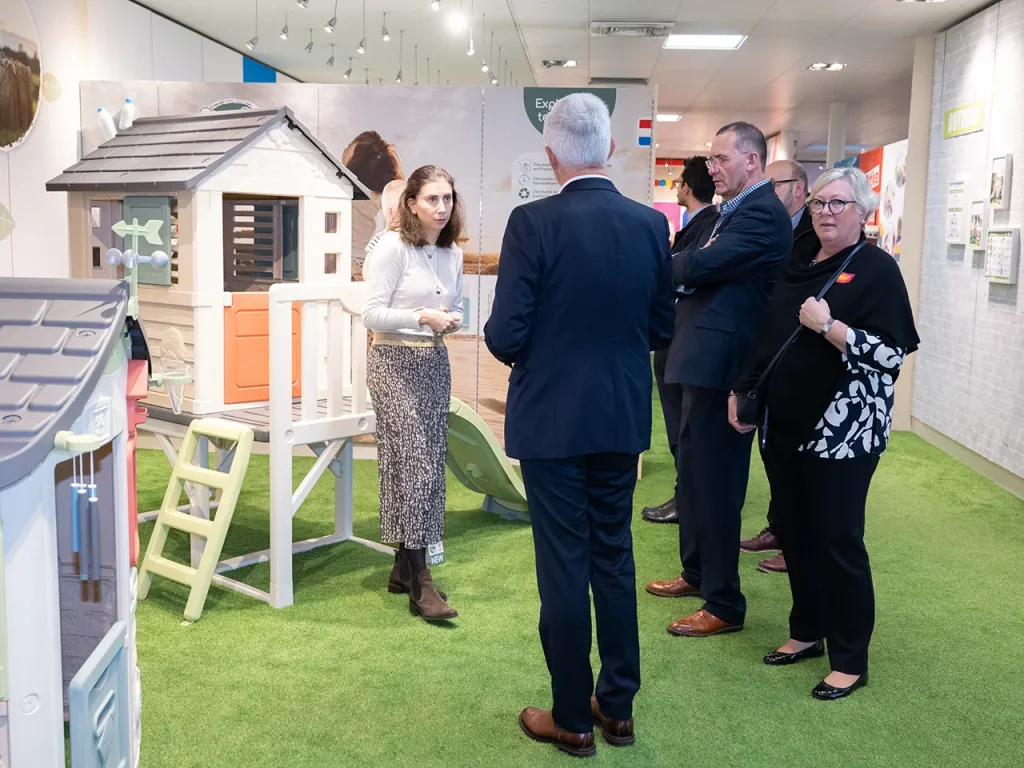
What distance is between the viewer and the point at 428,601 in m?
3.58

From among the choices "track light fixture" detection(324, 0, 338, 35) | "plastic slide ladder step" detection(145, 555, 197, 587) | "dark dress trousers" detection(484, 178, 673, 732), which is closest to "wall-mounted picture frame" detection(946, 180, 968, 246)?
"track light fixture" detection(324, 0, 338, 35)

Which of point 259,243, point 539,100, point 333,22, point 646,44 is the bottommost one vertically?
point 259,243

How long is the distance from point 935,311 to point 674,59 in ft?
12.7

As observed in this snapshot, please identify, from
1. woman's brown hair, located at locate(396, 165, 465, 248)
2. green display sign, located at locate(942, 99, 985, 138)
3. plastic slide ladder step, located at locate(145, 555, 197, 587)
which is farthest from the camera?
green display sign, located at locate(942, 99, 985, 138)

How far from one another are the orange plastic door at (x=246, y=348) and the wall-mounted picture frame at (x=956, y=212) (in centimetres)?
488

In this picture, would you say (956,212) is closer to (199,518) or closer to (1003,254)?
(1003,254)

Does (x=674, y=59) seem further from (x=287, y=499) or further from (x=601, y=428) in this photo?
(x=601, y=428)

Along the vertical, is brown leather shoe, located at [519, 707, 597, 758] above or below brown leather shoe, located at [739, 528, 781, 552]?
above

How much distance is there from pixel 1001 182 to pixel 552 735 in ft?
16.4

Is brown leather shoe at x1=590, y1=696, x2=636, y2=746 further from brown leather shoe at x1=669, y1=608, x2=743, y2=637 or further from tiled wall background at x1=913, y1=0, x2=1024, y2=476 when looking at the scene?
tiled wall background at x1=913, y1=0, x2=1024, y2=476

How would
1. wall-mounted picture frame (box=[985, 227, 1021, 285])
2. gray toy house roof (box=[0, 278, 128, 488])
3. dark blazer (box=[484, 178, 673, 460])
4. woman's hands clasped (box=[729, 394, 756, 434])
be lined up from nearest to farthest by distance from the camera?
gray toy house roof (box=[0, 278, 128, 488]) < dark blazer (box=[484, 178, 673, 460]) < woman's hands clasped (box=[729, 394, 756, 434]) < wall-mounted picture frame (box=[985, 227, 1021, 285])

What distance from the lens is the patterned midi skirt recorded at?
11.7 feet

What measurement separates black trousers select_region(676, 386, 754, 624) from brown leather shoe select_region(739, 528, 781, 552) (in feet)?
3.45

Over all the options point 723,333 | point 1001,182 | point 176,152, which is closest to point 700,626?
point 723,333
